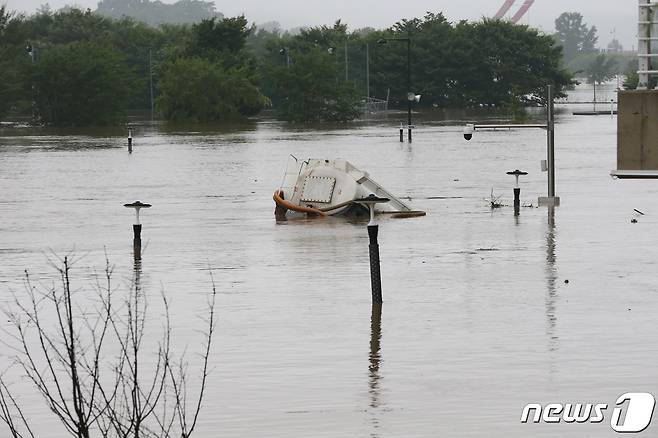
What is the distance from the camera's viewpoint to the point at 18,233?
38812mm

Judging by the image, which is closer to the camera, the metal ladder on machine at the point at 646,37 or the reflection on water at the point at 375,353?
the reflection on water at the point at 375,353

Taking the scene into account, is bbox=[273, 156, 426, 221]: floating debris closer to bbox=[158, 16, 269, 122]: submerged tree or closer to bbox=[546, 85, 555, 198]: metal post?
bbox=[546, 85, 555, 198]: metal post

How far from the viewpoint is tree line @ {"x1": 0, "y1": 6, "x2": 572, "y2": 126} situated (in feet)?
438

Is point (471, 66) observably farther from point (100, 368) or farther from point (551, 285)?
point (100, 368)

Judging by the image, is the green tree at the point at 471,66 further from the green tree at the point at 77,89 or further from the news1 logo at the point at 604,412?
the news1 logo at the point at 604,412

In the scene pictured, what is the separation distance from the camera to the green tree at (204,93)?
135m

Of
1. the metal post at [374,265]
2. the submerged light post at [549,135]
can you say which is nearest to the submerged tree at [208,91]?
the submerged light post at [549,135]

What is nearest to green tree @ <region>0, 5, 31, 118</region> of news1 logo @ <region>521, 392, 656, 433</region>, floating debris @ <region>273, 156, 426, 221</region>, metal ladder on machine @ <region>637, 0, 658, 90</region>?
floating debris @ <region>273, 156, 426, 221</region>

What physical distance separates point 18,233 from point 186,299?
A: 14248mm

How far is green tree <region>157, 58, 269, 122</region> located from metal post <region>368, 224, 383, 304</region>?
362 feet

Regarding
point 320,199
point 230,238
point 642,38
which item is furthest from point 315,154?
point 642,38

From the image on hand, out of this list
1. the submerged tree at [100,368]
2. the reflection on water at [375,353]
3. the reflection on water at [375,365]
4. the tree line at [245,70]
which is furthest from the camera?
the tree line at [245,70]

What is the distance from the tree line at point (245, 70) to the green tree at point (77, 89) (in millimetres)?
87

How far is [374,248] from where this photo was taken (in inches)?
898
